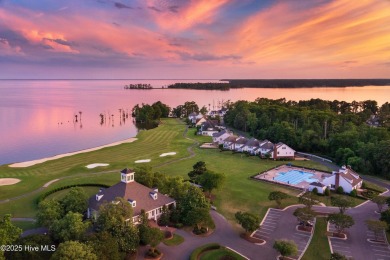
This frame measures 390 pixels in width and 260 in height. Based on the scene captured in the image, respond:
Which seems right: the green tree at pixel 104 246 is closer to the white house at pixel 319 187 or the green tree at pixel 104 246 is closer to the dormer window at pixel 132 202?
the dormer window at pixel 132 202

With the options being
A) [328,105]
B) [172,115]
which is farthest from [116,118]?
[328,105]

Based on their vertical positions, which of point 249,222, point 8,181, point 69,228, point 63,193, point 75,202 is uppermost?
point 75,202

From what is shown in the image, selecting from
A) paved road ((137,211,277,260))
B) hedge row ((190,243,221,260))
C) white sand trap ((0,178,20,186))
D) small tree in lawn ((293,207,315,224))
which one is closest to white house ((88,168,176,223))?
paved road ((137,211,277,260))

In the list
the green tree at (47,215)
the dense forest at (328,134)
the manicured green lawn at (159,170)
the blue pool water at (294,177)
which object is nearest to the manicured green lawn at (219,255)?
the manicured green lawn at (159,170)

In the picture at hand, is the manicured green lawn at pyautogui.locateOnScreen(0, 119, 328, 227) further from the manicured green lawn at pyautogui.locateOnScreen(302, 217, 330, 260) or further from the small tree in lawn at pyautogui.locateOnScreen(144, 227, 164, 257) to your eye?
the small tree in lawn at pyautogui.locateOnScreen(144, 227, 164, 257)

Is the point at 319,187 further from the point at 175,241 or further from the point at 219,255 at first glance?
the point at 175,241

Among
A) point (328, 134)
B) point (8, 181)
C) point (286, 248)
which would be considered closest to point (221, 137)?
point (328, 134)

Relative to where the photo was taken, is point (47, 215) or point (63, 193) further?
point (63, 193)
